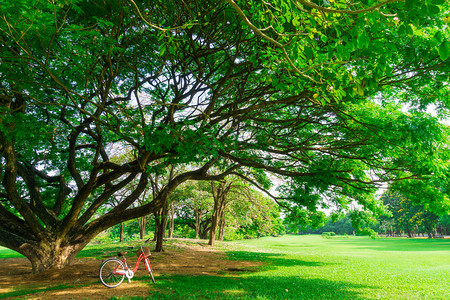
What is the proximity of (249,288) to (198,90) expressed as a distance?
5.84 m

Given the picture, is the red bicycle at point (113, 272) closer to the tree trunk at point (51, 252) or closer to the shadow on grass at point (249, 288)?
the shadow on grass at point (249, 288)

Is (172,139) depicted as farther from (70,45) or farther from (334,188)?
(334,188)

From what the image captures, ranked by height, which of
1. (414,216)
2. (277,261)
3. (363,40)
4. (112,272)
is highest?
(363,40)

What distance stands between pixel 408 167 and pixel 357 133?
1.93m

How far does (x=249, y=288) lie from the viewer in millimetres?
7254

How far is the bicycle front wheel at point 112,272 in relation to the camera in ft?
22.5

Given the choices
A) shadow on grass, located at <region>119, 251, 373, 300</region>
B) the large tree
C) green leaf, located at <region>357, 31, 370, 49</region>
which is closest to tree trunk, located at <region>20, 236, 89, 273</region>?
the large tree

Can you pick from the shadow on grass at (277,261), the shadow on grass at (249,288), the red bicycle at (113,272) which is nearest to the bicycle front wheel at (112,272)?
the red bicycle at (113,272)

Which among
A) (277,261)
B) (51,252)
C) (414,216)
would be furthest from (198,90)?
(414,216)

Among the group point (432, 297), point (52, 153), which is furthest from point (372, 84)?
point (52, 153)

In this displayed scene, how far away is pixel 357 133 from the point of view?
24.6 feet

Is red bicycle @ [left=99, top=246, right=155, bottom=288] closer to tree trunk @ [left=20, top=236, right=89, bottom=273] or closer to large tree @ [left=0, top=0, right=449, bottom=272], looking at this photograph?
large tree @ [left=0, top=0, right=449, bottom=272]

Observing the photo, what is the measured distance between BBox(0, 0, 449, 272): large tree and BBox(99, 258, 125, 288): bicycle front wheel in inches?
84.9

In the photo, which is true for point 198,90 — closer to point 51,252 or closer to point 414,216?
point 51,252
